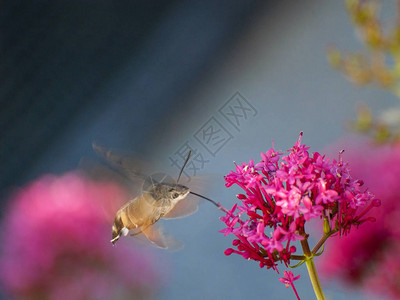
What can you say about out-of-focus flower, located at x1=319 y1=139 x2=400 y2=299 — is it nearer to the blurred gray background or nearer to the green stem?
the green stem

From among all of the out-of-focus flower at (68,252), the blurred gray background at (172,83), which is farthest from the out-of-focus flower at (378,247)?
the blurred gray background at (172,83)

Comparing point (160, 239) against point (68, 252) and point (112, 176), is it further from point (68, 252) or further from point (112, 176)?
point (68, 252)

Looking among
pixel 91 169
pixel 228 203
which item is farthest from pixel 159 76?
pixel 91 169

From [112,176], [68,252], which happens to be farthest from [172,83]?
[112,176]

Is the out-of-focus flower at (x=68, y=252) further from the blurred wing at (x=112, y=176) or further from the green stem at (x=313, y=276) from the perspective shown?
the green stem at (x=313, y=276)

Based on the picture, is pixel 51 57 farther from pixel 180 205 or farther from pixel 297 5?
pixel 180 205

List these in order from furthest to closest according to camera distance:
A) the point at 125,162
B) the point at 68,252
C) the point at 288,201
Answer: the point at 68,252 < the point at 125,162 < the point at 288,201
